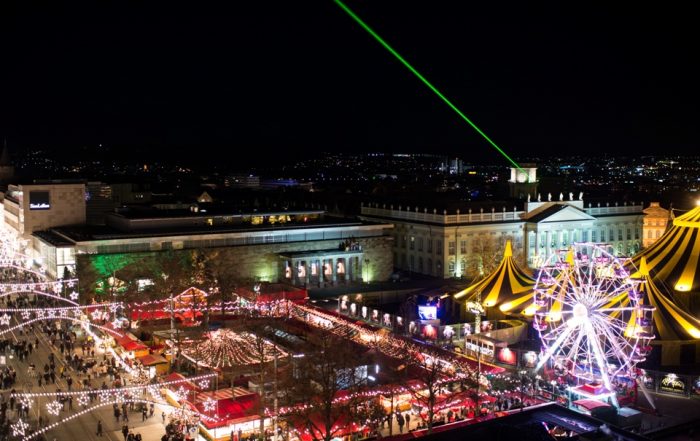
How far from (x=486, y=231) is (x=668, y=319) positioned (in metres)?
34.0

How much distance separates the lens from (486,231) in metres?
72.2

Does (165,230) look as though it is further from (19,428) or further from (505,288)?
(19,428)

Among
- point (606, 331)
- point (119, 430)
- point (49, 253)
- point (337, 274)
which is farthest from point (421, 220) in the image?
point (119, 430)

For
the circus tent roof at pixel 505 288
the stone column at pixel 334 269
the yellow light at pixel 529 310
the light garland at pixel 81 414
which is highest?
the circus tent roof at pixel 505 288

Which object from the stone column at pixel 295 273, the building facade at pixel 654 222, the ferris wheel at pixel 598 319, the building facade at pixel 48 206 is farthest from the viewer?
the building facade at pixel 654 222

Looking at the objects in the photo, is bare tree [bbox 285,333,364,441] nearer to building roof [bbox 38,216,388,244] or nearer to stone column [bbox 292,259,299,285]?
stone column [bbox 292,259,299,285]

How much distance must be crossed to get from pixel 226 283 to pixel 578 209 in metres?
42.2

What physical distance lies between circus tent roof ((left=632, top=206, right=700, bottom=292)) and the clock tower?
40623 mm

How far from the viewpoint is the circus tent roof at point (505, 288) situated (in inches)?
1859

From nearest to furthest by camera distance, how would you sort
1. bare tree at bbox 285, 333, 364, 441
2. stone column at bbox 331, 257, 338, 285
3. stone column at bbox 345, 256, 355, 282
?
bare tree at bbox 285, 333, 364, 441 → stone column at bbox 331, 257, 338, 285 → stone column at bbox 345, 256, 355, 282

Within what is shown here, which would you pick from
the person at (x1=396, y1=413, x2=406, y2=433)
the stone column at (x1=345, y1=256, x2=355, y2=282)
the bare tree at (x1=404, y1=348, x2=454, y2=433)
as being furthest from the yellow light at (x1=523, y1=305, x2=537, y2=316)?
the stone column at (x1=345, y1=256, x2=355, y2=282)

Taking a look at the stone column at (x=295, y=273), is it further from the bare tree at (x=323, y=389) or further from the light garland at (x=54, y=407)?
the light garland at (x=54, y=407)

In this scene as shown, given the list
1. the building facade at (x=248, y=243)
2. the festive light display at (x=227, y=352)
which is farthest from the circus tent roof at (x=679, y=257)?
the building facade at (x=248, y=243)

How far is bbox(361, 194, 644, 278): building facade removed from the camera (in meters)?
69.5
